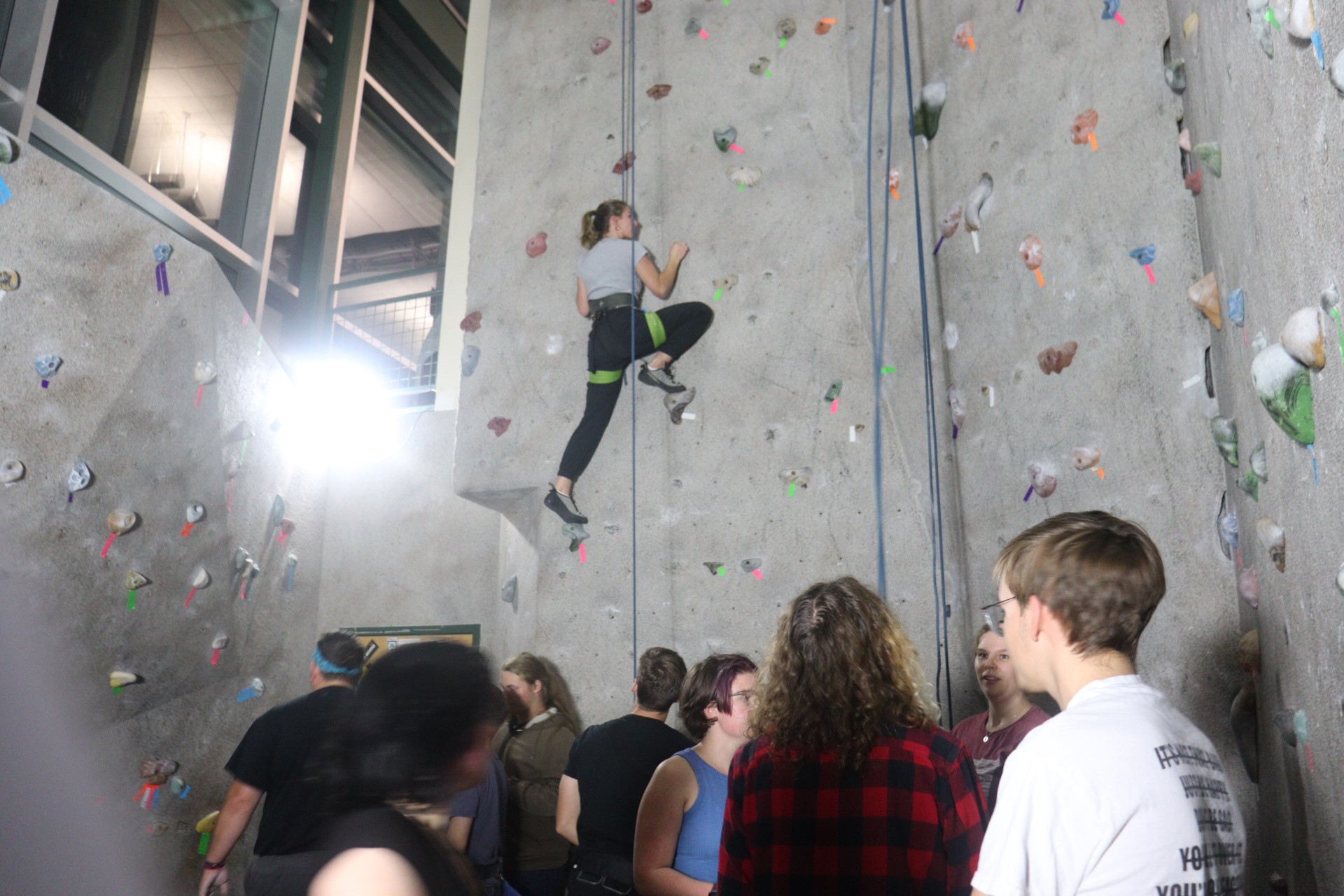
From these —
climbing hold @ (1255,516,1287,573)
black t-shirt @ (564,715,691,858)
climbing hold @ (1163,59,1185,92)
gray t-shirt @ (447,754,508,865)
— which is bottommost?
gray t-shirt @ (447,754,508,865)

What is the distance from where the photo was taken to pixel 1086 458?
94.7 inches

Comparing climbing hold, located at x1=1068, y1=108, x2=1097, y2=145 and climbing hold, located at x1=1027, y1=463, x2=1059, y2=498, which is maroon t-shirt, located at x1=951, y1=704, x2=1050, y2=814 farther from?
climbing hold, located at x1=1068, y1=108, x2=1097, y2=145

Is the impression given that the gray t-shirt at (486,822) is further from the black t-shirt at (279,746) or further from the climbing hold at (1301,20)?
the climbing hold at (1301,20)

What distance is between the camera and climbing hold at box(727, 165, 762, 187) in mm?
3705

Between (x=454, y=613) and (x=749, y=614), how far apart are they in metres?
2.02

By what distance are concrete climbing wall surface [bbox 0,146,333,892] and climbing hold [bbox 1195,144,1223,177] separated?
342 centimetres

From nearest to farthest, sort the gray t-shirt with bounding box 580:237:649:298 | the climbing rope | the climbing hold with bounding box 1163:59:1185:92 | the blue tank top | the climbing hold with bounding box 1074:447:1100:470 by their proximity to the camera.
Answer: the blue tank top
the climbing hold with bounding box 1163:59:1185:92
the climbing hold with bounding box 1074:447:1100:470
the climbing rope
the gray t-shirt with bounding box 580:237:649:298

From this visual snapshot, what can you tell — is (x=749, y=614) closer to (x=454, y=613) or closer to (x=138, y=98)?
(x=454, y=613)

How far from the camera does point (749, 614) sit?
3.28m

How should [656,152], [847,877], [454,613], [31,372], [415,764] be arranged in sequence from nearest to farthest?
[415,764]
[847,877]
[31,372]
[656,152]
[454,613]

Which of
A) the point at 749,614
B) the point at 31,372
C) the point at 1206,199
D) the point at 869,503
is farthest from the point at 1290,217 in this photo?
the point at 31,372

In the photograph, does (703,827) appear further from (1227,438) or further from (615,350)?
(615,350)

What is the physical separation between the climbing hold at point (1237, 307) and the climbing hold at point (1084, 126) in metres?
0.80

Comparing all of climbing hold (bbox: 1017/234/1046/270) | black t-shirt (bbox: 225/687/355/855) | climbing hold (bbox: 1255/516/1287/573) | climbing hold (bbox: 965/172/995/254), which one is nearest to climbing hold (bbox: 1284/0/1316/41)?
climbing hold (bbox: 1255/516/1287/573)
